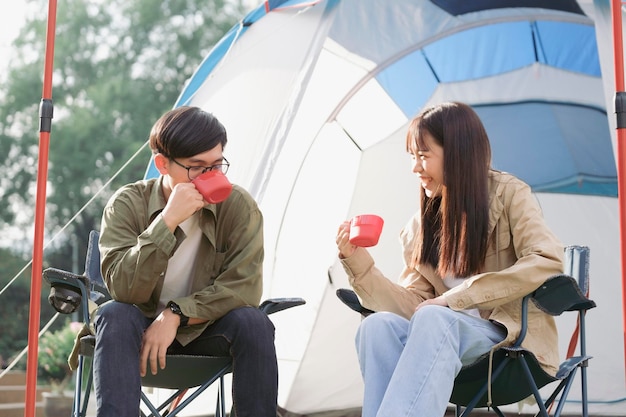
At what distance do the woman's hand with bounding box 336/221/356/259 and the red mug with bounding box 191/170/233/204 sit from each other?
28 centimetres

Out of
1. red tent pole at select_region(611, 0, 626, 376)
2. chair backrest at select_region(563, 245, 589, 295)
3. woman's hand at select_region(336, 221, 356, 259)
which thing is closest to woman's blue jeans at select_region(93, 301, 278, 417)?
woman's hand at select_region(336, 221, 356, 259)

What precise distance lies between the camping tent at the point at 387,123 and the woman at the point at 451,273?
3.71 feet

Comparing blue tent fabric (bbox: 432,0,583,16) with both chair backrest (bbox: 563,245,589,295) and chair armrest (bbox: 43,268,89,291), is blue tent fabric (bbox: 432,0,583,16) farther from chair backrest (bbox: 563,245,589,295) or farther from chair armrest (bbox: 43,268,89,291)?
chair armrest (bbox: 43,268,89,291)

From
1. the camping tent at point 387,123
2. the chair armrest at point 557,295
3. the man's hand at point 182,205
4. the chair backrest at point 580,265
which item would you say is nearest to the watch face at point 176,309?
the man's hand at point 182,205

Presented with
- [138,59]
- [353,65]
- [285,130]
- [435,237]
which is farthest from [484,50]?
[138,59]

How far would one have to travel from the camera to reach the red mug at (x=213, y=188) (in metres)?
2.10

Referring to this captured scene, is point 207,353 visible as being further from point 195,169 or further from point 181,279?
point 195,169

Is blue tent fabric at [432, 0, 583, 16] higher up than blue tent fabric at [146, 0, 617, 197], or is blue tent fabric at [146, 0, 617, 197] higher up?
blue tent fabric at [432, 0, 583, 16]

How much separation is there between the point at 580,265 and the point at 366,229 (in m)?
0.57

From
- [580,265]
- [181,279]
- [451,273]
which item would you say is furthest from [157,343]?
[580,265]

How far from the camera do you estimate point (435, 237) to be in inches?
89.4

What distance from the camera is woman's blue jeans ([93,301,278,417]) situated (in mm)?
1922

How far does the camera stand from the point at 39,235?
90.7 inches

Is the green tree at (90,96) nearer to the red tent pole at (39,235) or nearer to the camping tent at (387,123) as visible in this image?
the camping tent at (387,123)
